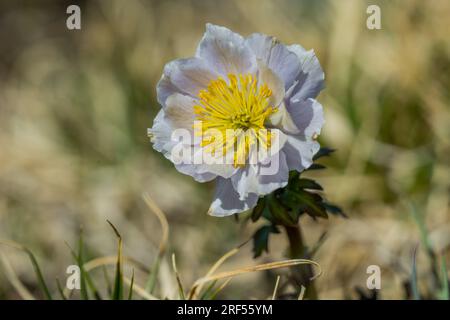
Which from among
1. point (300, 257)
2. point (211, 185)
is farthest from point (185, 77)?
point (211, 185)

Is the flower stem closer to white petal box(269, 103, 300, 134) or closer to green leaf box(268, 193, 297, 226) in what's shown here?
green leaf box(268, 193, 297, 226)

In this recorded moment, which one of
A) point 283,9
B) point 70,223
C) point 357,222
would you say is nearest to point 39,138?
point 70,223

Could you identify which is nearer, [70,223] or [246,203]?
[246,203]

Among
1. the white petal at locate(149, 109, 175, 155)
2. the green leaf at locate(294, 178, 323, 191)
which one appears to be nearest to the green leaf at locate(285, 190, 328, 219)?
the green leaf at locate(294, 178, 323, 191)

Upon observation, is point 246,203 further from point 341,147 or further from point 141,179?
point 141,179

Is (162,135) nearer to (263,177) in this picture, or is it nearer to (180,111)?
(180,111)
